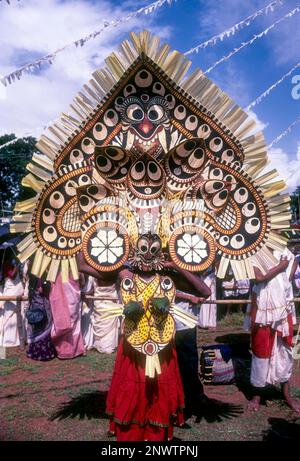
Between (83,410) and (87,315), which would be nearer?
(83,410)

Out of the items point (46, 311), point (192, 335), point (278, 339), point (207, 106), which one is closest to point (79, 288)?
point (46, 311)

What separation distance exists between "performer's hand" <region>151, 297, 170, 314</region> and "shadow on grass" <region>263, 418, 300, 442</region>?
74.9 inches

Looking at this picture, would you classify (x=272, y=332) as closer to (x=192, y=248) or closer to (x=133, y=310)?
(x=192, y=248)

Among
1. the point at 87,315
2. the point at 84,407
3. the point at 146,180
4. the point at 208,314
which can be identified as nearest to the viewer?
the point at 146,180

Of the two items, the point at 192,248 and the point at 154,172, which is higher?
the point at 154,172

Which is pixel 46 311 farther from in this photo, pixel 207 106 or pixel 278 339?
pixel 207 106

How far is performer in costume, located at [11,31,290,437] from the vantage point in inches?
Answer: 138

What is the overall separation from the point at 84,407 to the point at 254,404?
189cm

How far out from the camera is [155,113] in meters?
3.64

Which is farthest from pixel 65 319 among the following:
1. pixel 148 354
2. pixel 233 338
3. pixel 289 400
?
pixel 148 354

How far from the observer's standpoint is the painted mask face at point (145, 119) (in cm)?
362

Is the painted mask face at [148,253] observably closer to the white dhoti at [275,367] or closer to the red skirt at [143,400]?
the red skirt at [143,400]

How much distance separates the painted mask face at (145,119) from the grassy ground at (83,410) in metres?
2.72

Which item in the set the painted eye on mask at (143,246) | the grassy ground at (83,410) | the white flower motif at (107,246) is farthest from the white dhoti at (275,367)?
the white flower motif at (107,246)
